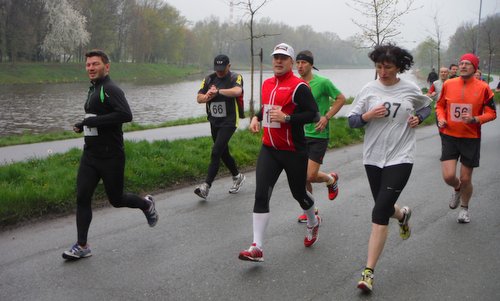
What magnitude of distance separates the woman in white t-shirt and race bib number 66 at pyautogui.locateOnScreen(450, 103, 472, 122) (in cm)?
163

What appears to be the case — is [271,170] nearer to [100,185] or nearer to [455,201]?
[455,201]

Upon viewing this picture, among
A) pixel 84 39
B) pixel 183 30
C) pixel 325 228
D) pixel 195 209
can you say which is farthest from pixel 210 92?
pixel 183 30

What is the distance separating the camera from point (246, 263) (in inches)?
172

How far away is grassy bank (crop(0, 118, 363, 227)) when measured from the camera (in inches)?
228

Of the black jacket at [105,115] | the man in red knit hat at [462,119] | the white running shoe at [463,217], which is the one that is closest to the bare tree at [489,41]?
the man in red knit hat at [462,119]

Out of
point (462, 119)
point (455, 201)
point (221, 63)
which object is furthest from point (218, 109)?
point (455, 201)

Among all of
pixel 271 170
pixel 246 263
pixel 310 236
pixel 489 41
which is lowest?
pixel 246 263

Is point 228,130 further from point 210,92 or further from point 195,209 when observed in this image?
point 195,209

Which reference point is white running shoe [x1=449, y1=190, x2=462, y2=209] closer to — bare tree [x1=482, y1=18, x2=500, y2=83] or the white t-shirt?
the white t-shirt

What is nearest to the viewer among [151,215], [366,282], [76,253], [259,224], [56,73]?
[366,282]

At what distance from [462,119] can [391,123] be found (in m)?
1.81

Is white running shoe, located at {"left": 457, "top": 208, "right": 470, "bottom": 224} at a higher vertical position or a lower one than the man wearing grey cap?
lower

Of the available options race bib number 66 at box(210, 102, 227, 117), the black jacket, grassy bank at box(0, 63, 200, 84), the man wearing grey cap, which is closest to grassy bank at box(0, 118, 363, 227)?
the man wearing grey cap

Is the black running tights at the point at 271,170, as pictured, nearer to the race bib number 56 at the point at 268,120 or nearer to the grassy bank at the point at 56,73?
the race bib number 56 at the point at 268,120
